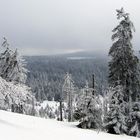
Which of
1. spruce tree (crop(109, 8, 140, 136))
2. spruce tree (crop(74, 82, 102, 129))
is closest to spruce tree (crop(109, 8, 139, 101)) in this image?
spruce tree (crop(109, 8, 140, 136))

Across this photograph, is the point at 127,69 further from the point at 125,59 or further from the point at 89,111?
the point at 89,111

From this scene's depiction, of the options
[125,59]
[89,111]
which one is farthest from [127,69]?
[89,111]

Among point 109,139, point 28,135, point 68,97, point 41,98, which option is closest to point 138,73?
point 109,139

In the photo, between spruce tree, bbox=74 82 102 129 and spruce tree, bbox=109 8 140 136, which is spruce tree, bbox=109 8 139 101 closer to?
spruce tree, bbox=109 8 140 136

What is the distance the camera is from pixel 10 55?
138ft

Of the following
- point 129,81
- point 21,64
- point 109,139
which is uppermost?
point 21,64

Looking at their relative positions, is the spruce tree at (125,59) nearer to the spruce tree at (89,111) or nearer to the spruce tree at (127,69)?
the spruce tree at (127,69)

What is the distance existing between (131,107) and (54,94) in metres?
156

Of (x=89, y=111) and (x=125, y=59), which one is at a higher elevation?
(x=125, y=59)

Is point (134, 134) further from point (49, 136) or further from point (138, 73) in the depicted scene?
point (49, 136)

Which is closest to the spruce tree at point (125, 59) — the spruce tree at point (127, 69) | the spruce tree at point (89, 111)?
the spruce tree at point (127, 69)

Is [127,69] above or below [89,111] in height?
above

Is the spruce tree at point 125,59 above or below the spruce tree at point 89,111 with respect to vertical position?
above

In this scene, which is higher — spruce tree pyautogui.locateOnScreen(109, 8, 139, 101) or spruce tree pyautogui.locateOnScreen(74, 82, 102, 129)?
spruce tree pyautogui.locateOnScreen(109, 8, 139, 101)
